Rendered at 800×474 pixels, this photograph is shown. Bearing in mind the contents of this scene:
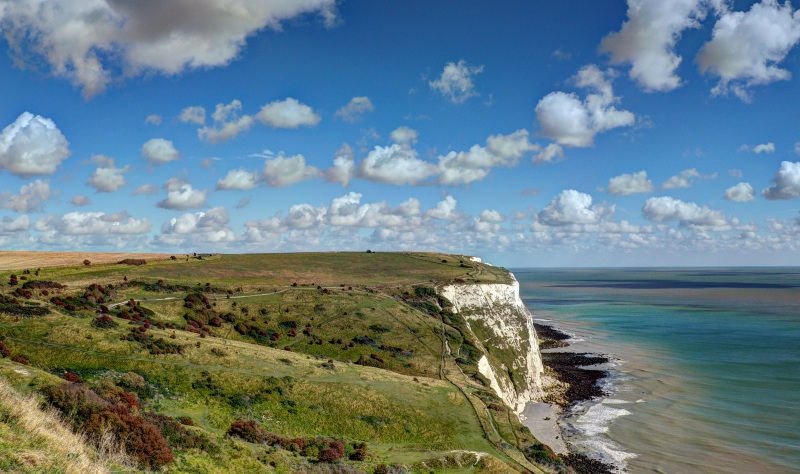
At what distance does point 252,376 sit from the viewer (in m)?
42.4

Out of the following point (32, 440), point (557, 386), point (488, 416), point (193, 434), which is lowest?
point (557, 386)

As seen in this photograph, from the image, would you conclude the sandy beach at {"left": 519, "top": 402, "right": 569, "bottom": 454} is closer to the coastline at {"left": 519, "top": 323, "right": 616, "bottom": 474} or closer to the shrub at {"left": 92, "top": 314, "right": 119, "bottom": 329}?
the coastline at {"left": 519, "top": 323, "right": 616, "bottom": 474}

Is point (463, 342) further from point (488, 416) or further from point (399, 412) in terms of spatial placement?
point (399, 412)

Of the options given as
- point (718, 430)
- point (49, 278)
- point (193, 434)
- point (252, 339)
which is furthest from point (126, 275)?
point (718, 430)

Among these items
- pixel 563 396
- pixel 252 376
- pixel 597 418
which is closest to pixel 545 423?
pixel 597 418

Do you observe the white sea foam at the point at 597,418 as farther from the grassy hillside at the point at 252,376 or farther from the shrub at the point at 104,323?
the shrub at the point at 104,323

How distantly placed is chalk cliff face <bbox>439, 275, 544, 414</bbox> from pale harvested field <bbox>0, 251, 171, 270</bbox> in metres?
76.0

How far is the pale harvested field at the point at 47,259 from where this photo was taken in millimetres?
85062

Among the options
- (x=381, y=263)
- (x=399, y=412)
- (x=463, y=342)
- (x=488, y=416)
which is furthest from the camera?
(x=381, y=263)

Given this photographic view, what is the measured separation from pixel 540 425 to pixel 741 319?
406 ft

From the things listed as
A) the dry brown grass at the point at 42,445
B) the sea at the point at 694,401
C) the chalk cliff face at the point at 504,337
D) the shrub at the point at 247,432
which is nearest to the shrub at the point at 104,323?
the shrub at the point at 247,432

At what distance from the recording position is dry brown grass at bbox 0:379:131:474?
1598cm

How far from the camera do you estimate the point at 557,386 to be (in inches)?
3155

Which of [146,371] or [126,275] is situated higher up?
[126,275]
